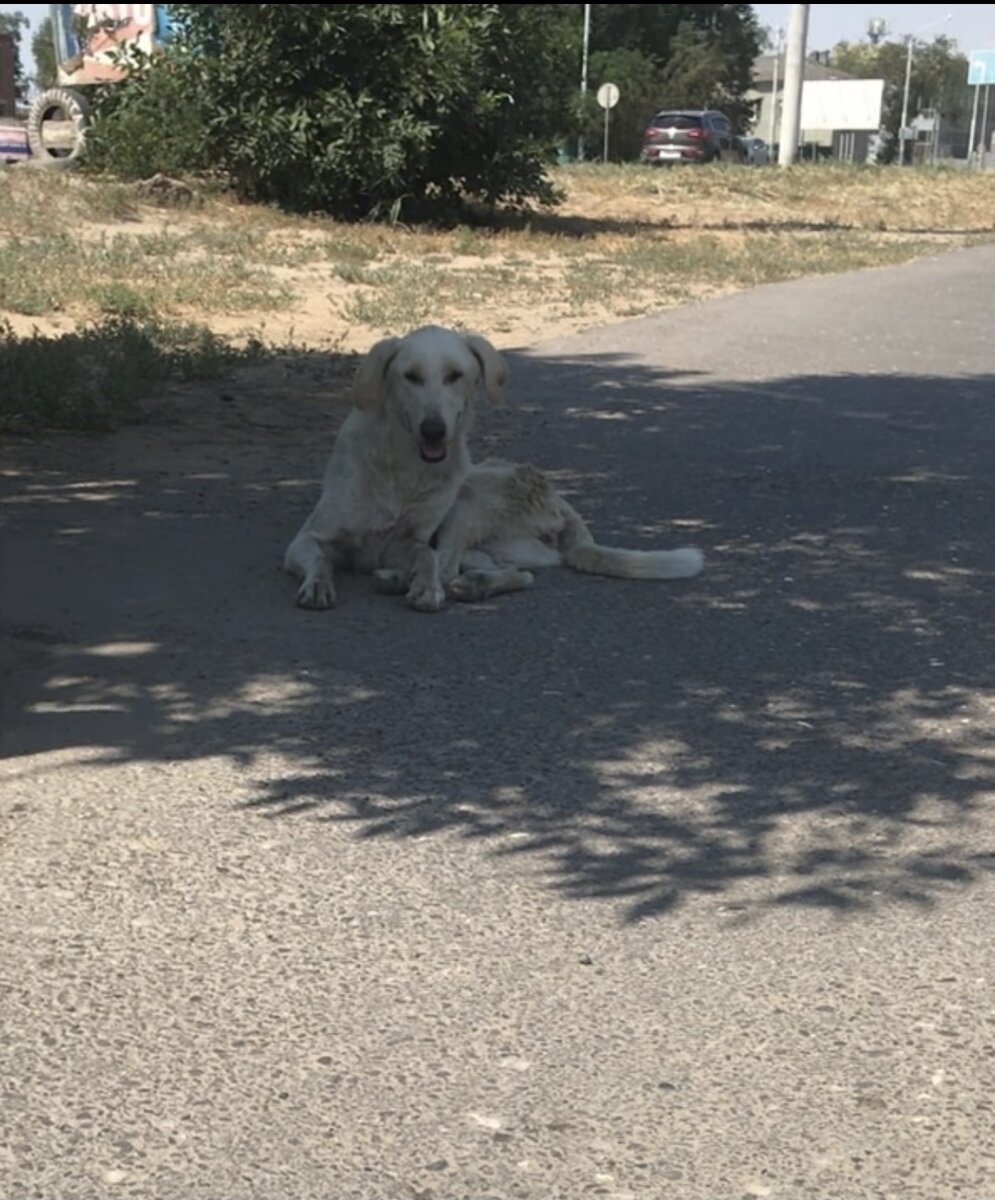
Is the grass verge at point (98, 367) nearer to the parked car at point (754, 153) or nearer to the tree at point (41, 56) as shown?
the parked car at point (754, 153)

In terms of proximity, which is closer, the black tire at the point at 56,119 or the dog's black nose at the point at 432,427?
Result: the dog's black nose at the point at 432,427

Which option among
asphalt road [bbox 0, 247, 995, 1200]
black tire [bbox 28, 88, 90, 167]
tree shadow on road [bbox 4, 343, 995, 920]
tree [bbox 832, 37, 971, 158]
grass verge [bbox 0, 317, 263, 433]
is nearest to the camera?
asphalt road [bbox 0, 247, 995, 1200]

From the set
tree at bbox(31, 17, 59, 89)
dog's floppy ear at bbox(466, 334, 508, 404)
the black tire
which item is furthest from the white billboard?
dog's floppy ear at bbox(466, 334, 508, 404)

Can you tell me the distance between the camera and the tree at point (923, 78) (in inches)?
4434

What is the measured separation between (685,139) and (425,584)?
151 ft

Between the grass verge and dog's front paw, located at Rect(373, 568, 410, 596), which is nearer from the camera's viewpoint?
dog's front paw, located at Rect(373, 568, 410, 596)

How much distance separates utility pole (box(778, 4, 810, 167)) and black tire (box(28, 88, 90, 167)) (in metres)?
21.1

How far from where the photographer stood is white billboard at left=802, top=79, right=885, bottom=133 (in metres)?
91.1

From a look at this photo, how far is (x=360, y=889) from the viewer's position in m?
3.98

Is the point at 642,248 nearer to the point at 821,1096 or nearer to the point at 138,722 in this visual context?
the point at 138,722

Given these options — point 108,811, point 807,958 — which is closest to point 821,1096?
point 807,958

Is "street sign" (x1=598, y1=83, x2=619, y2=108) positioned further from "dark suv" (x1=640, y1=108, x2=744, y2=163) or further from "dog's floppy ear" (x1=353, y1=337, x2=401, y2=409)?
"dog's floppy ear" (x1=353, y1=337, x2=401, y2=409)

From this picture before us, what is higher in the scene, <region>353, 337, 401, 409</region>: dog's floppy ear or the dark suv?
<region>353, 337, 401, 409</region>: dog's floppy ear

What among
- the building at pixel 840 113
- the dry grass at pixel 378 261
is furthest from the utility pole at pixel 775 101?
the dry grass at pixel 378 261
